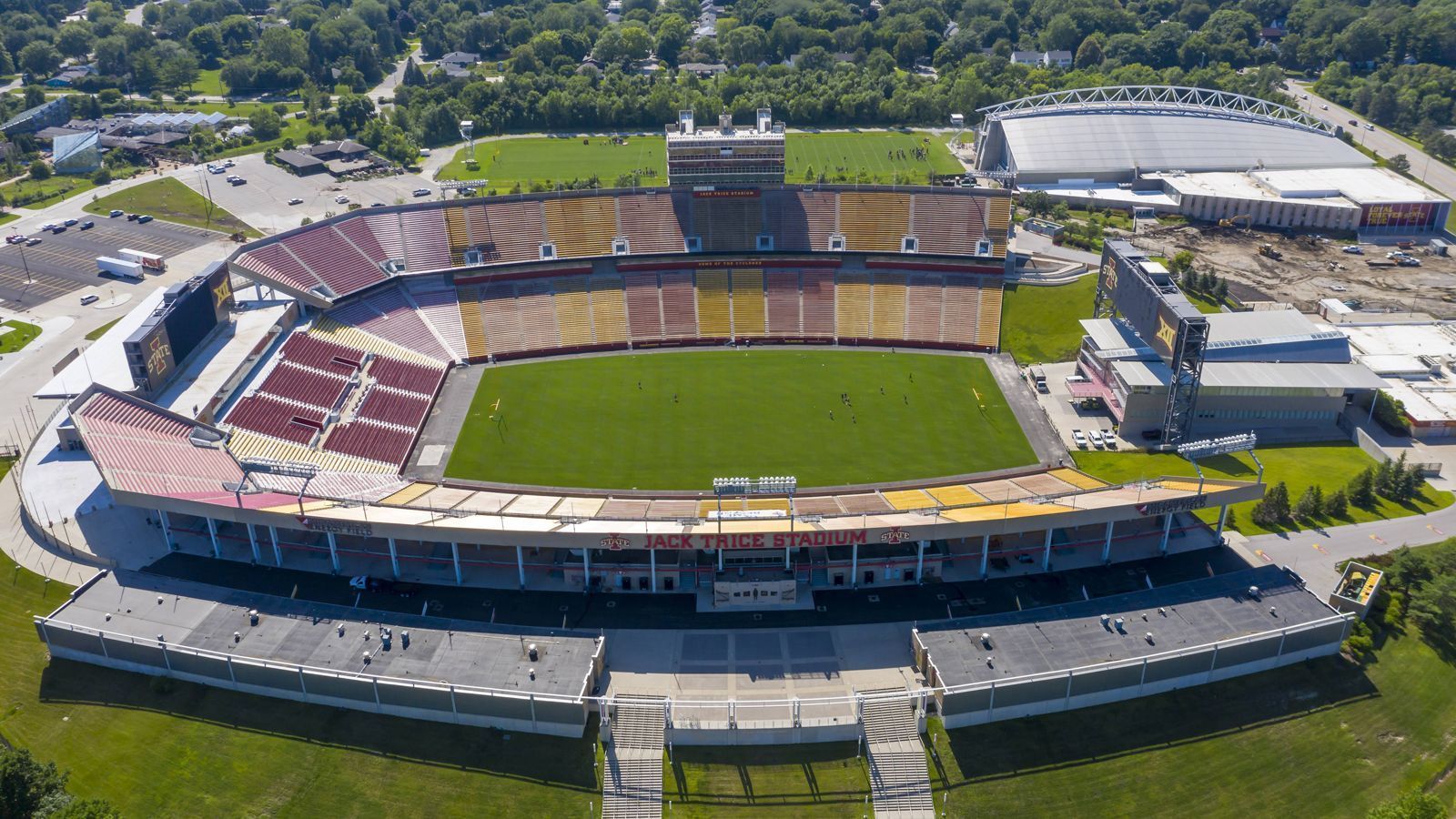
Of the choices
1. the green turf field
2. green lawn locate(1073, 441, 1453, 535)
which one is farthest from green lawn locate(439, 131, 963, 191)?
green lawn locate(1073, 441, 1453, 535)

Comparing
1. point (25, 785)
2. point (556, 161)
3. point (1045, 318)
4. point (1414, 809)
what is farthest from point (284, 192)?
point (1414, 809)

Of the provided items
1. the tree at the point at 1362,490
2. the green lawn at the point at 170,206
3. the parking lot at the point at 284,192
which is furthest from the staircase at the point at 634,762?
the green lawn at the point at 170,206

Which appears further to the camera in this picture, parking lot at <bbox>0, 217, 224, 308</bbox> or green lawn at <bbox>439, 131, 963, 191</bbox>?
green lawn at <bbox>439, 131, 963, 191</bbox>

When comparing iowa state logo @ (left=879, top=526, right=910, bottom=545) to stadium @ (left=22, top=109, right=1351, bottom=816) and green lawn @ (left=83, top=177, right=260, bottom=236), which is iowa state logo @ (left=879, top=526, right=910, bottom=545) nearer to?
stadium @ (left=22, top=109, right=1351, bottom=816)

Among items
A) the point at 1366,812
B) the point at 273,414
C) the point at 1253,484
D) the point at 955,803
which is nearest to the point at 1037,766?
the point at 955,803

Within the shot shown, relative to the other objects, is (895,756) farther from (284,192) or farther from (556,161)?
(284,192)

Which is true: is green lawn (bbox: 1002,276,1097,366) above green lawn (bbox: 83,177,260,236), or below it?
below

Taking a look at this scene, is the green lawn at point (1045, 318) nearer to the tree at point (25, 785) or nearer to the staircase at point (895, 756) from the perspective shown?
the staircase at point (895, 756)
